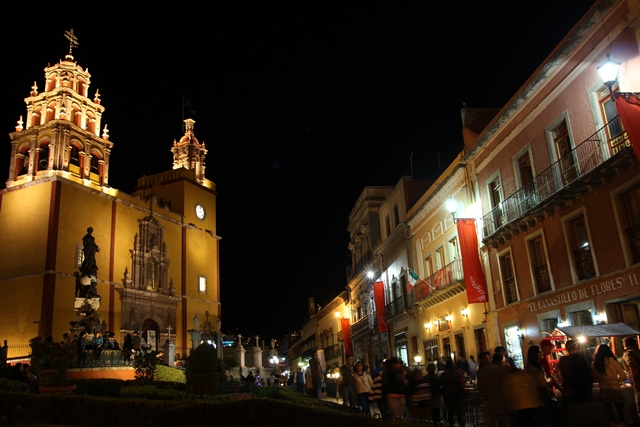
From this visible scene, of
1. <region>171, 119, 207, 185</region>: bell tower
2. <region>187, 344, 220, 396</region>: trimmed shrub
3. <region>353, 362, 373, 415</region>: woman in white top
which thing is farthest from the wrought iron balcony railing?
<region>171, 119, 207, 185</region>: bell tower

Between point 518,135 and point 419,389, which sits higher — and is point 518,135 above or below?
above

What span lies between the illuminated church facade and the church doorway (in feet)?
0.27

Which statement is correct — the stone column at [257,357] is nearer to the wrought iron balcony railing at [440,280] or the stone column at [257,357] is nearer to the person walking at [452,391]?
the wrought iron balcony railing at [440,280]

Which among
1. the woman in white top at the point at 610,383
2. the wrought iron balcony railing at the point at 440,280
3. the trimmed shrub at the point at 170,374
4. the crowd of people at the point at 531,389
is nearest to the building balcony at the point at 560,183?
the wrought iron balcony railing at the point at 440,280

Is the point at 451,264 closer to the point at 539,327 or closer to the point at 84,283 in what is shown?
the point at 539,327

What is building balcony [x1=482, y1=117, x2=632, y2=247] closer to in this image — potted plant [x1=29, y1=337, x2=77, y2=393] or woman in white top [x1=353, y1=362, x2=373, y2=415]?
woman in white top [x1=353, y1=362, x2=373, y2=415]

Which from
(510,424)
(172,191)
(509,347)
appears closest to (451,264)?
(509,347)

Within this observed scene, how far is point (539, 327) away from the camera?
1529 centimetres

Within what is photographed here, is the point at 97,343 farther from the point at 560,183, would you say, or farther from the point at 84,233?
the point at 560,183

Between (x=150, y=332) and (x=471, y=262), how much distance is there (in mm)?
24983

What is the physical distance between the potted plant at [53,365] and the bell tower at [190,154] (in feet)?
119

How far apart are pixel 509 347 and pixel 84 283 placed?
1725 cm

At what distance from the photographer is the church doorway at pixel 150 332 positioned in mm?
36109

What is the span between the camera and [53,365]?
14.3 meters
